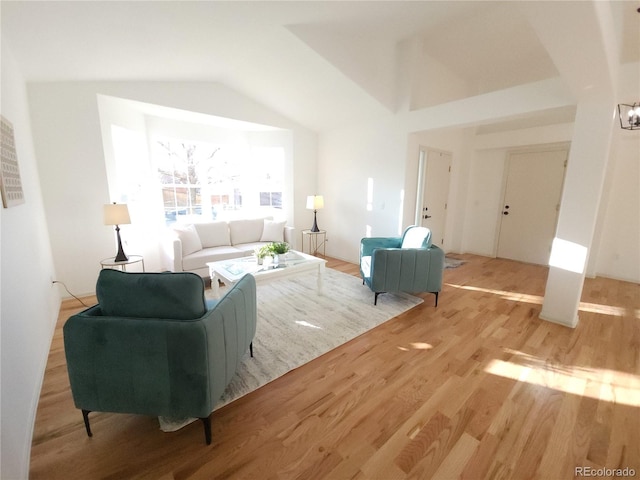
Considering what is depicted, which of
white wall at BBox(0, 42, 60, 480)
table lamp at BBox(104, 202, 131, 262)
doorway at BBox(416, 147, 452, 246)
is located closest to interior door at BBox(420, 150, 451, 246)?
doorway at BBox(416, 147, 452, 246)

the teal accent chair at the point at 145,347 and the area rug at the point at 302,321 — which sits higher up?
the teal accent chair at the point at 145,347

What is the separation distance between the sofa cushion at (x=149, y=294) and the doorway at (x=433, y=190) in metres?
4.10

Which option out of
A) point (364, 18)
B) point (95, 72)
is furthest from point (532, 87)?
point (95, 72)

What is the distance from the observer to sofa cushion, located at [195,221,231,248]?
4152 millimetres

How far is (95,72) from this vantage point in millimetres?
3012

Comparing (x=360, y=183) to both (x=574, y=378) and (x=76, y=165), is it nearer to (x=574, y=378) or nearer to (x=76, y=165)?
(x=574, y=378)

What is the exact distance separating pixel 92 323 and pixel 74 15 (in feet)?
7.92

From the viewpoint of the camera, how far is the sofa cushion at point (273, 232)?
15.1 ft

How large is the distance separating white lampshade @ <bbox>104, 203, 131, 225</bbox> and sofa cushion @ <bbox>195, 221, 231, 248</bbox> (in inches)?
44.5

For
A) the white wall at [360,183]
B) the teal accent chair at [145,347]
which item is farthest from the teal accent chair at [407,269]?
the teal accent chair at [145,347]

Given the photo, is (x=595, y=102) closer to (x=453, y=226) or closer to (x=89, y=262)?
(x=453, y=226)

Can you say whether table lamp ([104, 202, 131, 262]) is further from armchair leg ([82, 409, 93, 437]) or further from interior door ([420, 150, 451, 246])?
interior door ([420, 150, 451, 246])

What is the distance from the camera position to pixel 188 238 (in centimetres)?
382

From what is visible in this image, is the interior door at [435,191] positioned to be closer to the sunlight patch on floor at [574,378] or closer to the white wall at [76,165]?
the sunlight patch on floor at [574,378]
